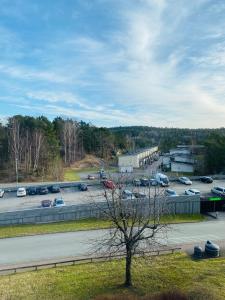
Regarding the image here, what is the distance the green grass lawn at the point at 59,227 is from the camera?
1091 inches

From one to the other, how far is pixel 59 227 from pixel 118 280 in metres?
11.8

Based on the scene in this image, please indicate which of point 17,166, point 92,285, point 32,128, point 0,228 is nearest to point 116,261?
point 92,285

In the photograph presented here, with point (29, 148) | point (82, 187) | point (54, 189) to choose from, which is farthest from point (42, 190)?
point (29, 148)

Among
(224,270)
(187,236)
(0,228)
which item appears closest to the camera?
(224,270)

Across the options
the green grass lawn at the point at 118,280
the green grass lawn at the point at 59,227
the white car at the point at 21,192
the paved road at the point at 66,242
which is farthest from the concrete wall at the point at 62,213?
the white car at the point at 21,192

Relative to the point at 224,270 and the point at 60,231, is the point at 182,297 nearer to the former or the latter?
the point at 224,270

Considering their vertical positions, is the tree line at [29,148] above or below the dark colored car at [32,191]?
above

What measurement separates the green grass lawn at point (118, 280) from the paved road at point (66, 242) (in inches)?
114

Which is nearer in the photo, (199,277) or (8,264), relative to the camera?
(199,277)

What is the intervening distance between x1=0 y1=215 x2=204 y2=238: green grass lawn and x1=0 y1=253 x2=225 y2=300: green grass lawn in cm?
814

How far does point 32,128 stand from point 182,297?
54951 millimetres

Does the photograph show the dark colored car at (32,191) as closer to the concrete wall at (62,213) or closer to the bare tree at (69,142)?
the concrete wall at (62,213)

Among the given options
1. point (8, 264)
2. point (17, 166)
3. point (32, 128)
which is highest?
point (32, 128)

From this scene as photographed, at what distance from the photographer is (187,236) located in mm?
26875
